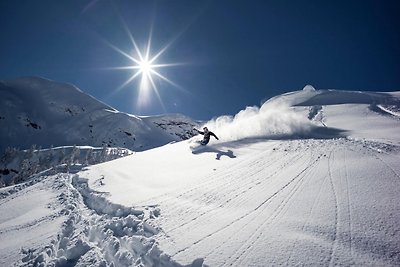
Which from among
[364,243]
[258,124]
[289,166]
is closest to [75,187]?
[289,166]

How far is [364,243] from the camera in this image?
4469mm

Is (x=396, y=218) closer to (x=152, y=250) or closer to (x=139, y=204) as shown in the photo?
(x=152, y=250)

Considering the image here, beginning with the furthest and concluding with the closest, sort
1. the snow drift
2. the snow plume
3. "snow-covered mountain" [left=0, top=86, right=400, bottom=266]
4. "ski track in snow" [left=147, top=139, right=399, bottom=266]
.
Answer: the snow plume → the snow drift → "snow-covered mountain" [left=0, top=86, right=400, bottom=266] → "ski track in snow" [left=147, top=139, right=399, bottom=266]

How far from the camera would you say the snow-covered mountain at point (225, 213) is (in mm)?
4672

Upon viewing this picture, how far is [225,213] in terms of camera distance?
6.52 m

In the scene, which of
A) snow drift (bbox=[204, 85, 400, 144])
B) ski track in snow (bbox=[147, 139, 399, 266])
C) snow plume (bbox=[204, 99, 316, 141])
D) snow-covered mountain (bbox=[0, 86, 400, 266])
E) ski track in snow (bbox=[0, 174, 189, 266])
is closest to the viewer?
ski track in snow (bbox=[147, 139, 399, 266])

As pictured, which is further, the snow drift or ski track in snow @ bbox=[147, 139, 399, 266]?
the snow drift

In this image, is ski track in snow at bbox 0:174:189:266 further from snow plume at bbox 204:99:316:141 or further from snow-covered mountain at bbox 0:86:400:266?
snow plume at bbox 204:99:316:141

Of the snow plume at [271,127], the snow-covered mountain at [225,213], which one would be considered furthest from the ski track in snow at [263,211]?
the snow plume at [271,127]

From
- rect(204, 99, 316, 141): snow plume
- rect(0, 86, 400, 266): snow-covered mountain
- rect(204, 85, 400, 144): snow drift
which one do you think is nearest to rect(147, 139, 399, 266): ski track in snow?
rect(0, 86, 400, 266): snow-covered mountain

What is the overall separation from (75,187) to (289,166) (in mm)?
9464

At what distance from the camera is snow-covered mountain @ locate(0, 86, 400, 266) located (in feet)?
15.3

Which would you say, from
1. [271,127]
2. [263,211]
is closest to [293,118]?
[271,127]

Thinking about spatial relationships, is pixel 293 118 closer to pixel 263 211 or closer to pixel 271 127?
pixel 271 127
